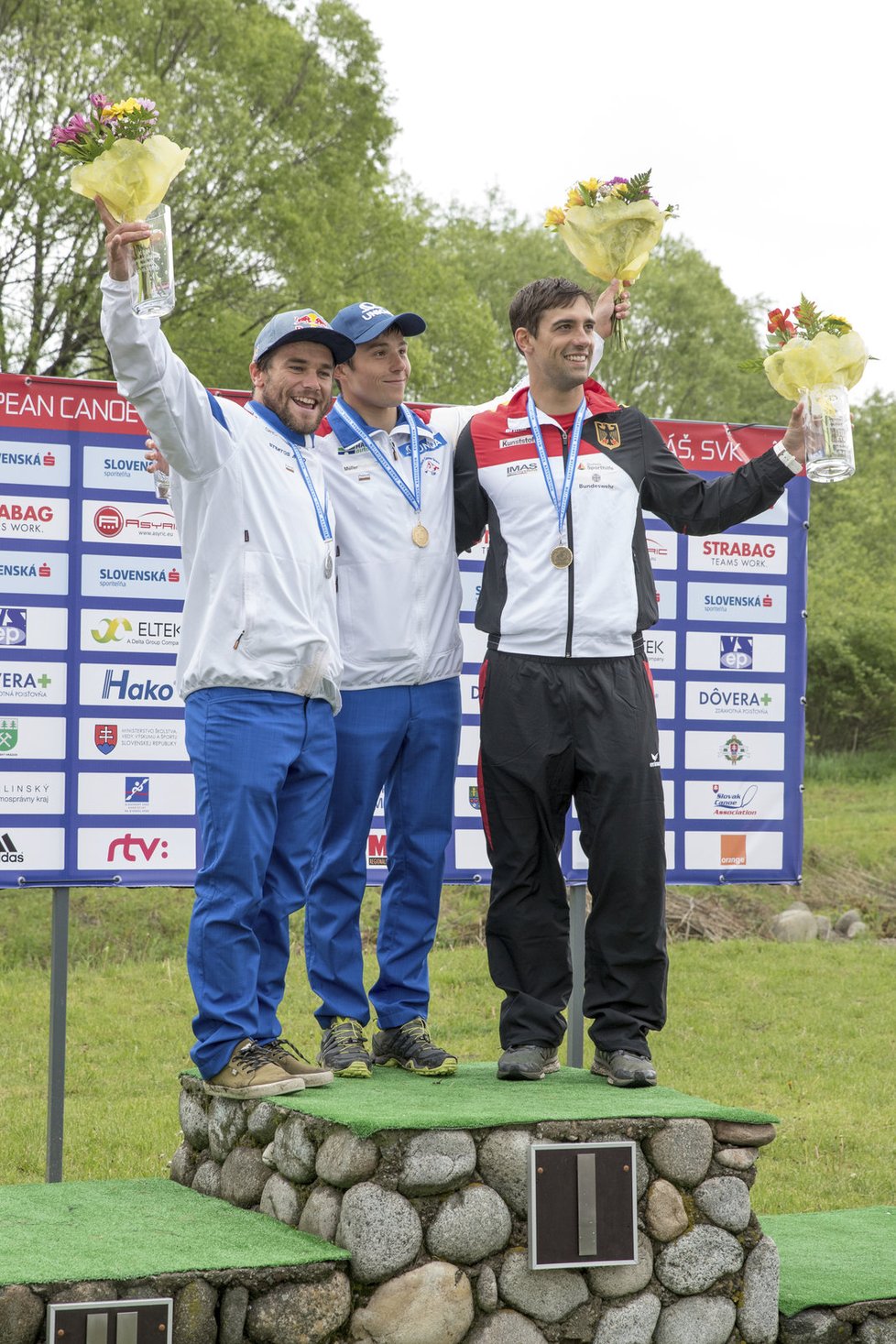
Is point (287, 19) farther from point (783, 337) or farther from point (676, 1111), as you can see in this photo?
point (676, 1111)

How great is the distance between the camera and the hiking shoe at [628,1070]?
413 cm

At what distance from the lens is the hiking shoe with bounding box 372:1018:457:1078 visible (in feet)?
14.0

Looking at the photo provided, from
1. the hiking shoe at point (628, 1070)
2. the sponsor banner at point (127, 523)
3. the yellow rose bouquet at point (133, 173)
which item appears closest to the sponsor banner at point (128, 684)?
the sponsor banner at point (127, 523)

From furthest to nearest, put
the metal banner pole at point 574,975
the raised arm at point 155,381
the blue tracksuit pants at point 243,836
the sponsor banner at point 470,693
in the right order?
the sponsor banner at point 470,693
the metal banner pole at point 574,975
the blue tracksuit pants at point 243,836
the raised arm at point 155,381

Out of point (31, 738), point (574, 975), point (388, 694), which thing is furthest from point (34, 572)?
point (574, 975)

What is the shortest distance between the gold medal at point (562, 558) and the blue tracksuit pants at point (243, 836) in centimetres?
75

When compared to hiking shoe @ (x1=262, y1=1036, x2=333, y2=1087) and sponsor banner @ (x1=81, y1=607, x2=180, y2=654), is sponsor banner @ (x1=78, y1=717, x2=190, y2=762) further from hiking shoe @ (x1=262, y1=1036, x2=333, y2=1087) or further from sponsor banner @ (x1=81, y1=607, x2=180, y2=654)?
hiking shoe @ (x1=262, y1=1036, x2=333, y2=1087)

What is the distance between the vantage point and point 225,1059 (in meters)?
3.91

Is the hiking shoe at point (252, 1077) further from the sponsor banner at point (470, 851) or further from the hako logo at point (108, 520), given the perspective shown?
the hako logo at point (108, 520)

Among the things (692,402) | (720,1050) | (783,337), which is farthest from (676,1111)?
(692,402)

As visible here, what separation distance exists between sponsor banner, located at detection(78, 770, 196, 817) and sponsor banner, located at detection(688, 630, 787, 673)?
2.01 metres

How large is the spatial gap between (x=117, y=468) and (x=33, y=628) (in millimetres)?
621

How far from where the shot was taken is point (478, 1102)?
151 inches

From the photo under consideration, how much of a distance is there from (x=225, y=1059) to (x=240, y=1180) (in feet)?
1.14
